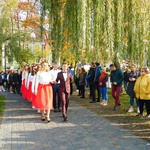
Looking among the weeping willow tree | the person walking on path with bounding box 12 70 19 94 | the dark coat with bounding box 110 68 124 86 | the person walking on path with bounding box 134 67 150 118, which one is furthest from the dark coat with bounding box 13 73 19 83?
the person walking on path with bounding box 134 67 150 118

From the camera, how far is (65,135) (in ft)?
24.4

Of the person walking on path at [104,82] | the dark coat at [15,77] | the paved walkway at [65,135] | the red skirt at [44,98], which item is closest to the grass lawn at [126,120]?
the paved walkway at [65,135]

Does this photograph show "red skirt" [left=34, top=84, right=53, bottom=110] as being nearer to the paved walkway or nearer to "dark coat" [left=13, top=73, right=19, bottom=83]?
the paved walkway

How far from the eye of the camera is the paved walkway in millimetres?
6453

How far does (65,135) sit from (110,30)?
14.7 ft

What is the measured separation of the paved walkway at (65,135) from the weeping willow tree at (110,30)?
2382 millimetres

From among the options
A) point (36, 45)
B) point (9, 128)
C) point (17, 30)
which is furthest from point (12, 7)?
point (9, 128)

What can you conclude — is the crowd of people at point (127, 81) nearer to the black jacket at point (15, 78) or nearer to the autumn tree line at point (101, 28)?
the autumn tree line at point (101, 28)

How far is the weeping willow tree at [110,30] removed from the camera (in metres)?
10.4

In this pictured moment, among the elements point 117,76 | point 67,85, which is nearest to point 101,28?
point 117,76

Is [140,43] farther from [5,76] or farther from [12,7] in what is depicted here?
[12,7]

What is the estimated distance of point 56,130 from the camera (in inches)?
318

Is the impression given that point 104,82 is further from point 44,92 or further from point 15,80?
point 15,80

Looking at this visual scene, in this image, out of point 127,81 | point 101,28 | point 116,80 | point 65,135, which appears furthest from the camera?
point 127,81
